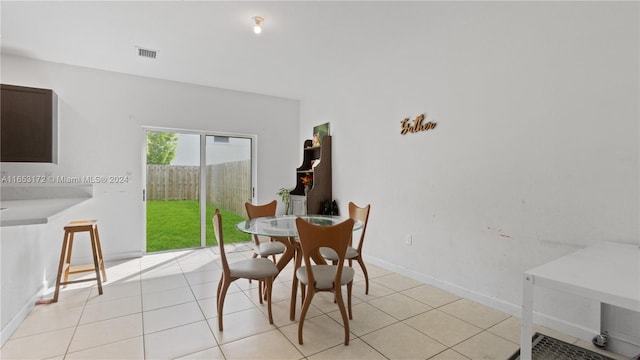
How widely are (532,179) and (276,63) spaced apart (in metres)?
3.24

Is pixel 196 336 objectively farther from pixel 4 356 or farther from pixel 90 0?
pixel 90 0

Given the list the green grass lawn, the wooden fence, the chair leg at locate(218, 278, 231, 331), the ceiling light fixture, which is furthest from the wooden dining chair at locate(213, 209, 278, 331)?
the wooden fence

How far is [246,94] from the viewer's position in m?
5.36

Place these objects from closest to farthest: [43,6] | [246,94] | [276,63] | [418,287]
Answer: [43,6] < [418,287] < [276,63] < [246,94]

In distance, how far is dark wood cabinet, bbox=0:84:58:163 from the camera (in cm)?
334

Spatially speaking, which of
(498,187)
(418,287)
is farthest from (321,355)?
(498,187)

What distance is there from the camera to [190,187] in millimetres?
5012

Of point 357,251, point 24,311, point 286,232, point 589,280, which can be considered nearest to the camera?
point 589,280

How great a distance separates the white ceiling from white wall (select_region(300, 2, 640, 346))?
0.07 metres

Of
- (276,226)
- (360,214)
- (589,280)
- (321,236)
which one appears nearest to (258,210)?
(276,226)

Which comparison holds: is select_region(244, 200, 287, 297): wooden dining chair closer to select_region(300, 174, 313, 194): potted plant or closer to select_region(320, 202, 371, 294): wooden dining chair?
select_region(320, 202, 371, 294): wooden dining chair

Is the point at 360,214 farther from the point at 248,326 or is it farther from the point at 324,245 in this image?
the point at 248,326

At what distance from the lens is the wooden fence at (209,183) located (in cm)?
475

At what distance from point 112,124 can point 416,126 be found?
4.22m
